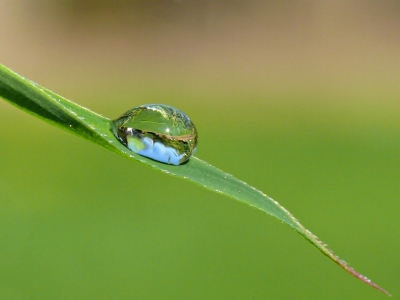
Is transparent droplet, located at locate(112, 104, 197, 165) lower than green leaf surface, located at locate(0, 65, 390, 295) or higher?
higher

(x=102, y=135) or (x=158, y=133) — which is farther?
(x=158, y=133)

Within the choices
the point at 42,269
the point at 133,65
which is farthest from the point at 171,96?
the point at 42,269

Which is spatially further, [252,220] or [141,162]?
[252,220]

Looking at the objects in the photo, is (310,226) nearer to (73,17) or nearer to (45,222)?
(45,222)

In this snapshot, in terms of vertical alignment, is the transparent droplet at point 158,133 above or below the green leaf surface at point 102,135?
above
